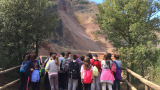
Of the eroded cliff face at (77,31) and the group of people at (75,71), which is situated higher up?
the eroded cliff face at (77,31)

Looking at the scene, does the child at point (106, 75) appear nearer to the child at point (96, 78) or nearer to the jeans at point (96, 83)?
the child at point (96, 78)

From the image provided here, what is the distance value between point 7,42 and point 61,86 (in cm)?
404

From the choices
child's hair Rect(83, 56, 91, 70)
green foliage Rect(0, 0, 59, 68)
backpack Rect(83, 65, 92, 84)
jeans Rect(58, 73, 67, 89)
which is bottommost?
jeans Rect(58, 73, 67, 89)

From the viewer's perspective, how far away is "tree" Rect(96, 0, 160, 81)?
789cm

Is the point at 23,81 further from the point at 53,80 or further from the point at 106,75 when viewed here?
the point at 106,75

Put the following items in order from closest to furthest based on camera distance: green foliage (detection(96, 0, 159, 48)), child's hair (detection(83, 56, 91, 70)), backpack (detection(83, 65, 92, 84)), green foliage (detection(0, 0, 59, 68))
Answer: child's hair (detection(83, 56, 91, 70)), backpack (detection(83, 65, 92, 84)), green foliage (detection(0, 0, 59, 68)), green foliage (detection(96, 0, 159, 48))

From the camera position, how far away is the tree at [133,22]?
311 inches

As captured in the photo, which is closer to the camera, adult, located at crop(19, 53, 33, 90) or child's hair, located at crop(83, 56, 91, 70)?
child's hair, located at crop(83, 56, 91, 70)

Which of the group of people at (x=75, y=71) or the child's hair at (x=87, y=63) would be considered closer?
the child's hair at (x=87, y=63)

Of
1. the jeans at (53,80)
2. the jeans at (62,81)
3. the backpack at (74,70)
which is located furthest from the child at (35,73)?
the backpack at (74,70)

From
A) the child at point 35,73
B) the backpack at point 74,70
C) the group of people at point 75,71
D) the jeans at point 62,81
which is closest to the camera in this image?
the group of people at point 75,71

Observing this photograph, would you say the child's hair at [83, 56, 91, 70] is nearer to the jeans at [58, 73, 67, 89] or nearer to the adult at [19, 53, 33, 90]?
the jeans at [58, 73, 67, 89]

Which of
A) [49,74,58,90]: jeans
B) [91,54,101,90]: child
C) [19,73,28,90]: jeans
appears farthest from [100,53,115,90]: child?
[19,73,28,90]: jeans

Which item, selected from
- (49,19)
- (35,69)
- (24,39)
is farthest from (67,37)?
(35,69)
